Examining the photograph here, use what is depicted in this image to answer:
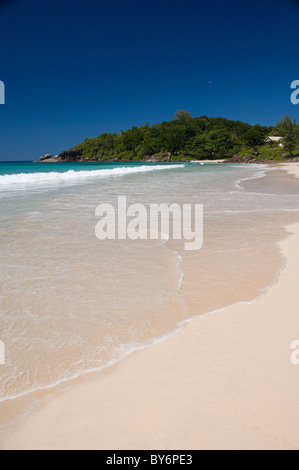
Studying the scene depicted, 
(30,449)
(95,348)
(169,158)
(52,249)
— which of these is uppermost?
(169,158)

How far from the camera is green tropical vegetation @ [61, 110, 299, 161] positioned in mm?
64300

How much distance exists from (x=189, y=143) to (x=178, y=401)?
106769mm

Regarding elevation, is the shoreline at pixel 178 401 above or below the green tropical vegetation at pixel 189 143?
below

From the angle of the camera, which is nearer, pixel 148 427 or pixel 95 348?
pixel 148 427

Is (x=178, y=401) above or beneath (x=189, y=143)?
beneath

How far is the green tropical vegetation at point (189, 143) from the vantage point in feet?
211

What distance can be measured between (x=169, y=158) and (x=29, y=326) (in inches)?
3909

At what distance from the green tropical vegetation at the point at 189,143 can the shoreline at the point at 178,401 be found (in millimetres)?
61192

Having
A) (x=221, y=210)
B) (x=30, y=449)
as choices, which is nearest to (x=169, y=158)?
(x=221, y=210)

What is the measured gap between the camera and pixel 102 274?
3.11 m

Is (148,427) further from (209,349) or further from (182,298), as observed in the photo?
(182,298)

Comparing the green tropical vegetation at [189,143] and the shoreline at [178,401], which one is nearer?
the shoreline at [178,401]

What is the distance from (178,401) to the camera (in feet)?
4.87

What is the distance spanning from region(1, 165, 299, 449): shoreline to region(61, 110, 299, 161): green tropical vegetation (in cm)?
6119
